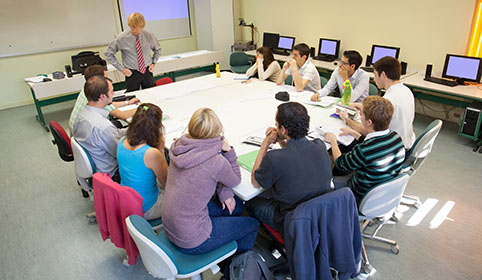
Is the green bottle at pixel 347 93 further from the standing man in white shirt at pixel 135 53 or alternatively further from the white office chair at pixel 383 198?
the standing man in white shirt at pixel 135 53

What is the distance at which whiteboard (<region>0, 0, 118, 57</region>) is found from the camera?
5277mm

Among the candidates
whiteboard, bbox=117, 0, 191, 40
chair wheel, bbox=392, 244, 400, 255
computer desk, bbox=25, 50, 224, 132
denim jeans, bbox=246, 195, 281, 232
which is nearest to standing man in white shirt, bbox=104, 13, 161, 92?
computer desk, bbox=25, 50, 224, 132

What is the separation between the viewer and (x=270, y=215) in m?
1.96

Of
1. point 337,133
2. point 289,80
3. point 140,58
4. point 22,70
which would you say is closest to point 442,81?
point 289,80

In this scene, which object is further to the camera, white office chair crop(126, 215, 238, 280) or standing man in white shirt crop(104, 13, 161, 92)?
standing man in white shirt crop(104, 13, 161, 92)

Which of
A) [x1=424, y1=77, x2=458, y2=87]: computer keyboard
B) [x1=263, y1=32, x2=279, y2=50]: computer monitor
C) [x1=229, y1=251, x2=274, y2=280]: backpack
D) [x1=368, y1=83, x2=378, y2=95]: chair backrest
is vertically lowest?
[x1=229, y1=251, x2=274, y2=280]: backpack

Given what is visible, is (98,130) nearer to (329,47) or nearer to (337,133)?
(337,133)

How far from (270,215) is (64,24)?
568 cm

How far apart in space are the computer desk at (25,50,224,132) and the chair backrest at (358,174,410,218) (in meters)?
4.65

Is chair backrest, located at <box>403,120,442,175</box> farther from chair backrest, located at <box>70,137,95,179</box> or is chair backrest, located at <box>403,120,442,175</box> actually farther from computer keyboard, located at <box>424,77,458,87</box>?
chair backrest, located at <box>70,137,95,179</box>

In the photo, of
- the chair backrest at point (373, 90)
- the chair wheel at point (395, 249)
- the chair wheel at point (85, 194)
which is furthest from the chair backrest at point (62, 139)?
the chair backrest at point (373, 90)

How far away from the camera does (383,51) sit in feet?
15.4

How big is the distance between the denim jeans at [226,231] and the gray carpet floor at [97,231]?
500mm

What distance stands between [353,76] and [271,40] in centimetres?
350
